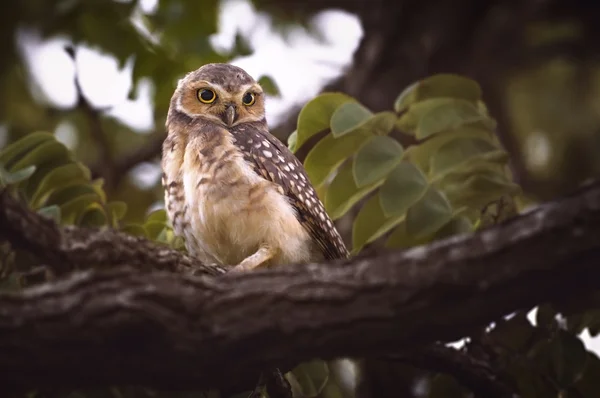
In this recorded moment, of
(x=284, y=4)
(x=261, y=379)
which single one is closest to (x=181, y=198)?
(x=261, y=379)

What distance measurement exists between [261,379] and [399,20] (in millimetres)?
3558

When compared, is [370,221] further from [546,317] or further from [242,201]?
[546,317]

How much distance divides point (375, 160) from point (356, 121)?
0.19 m

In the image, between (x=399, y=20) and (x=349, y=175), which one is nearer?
(x=349, y=175)

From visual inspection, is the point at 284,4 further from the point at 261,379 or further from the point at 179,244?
the point at 261,379

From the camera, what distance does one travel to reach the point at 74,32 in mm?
5305

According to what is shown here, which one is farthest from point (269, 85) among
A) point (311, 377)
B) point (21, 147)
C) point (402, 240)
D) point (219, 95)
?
point (311, 377)

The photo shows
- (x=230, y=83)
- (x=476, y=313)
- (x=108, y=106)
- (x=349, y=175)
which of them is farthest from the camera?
(x=108, y=106)

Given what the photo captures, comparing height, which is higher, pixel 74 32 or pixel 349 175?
pixel 74 32

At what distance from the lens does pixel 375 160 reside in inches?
135

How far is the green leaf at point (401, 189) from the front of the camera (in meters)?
3.31

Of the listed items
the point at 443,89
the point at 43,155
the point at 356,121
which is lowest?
the point at 356,121

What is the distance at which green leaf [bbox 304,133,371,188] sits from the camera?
11.8 feet

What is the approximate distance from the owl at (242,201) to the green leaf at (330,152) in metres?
0.29
